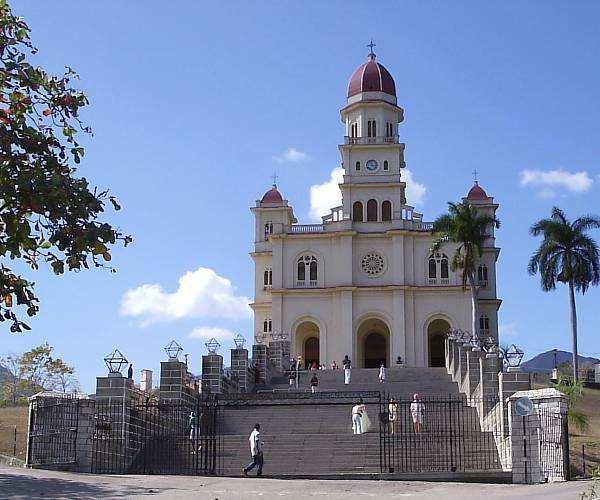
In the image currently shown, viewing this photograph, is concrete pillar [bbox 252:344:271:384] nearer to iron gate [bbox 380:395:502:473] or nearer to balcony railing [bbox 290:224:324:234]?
iron gate [bbox 380:395:502:473]

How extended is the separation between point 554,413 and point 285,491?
20.6 ft

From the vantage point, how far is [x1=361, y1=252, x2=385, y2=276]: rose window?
201ft

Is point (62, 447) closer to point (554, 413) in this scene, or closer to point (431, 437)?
→ point (431, 437)

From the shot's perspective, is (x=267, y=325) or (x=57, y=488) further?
(x=267, y=325)

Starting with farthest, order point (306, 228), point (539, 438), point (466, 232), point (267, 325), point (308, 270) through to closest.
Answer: point (267, 325) → point (306, 228) → point (308, 270) → point (466, 232) → point (539, 438)

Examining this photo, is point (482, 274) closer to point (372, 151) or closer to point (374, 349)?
point (374, 349)

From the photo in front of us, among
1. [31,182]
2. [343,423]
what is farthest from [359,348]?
[31,182]

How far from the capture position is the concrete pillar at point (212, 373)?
3516cm

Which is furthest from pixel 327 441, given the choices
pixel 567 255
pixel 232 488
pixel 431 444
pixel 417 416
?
pixel 567 255

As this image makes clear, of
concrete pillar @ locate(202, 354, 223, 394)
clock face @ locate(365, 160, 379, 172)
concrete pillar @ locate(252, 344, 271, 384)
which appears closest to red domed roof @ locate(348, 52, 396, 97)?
clock face @ locate(365, 160, 379, 172)

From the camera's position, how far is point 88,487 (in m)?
17.7

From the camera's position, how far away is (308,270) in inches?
2432

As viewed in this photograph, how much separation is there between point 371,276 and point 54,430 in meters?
39.5

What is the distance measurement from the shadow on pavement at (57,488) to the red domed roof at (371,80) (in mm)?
49688
